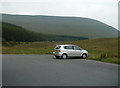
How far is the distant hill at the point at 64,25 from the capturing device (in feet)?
435

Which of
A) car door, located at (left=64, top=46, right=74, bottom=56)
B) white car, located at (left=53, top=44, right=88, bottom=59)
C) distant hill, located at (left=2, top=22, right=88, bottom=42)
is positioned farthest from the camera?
distant hill, located at (left=2, top=22, right=88, bottom=42)

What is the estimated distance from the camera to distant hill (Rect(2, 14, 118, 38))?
132500mm

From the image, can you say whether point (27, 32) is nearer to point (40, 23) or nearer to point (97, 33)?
point (40, 23)

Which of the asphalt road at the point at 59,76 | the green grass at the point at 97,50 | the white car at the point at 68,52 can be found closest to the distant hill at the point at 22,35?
the green grass at the point at 97,50

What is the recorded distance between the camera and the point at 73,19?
14238cm

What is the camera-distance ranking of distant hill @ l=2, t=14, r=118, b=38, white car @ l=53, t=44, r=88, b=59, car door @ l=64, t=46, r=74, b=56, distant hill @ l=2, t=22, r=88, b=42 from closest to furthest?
white car @ l=53, t=44, r=88, b=59, car door @ l=64, t=46, r=74, b=56, distant hill @ l=2, t=14, r=118, b=38, distant hill @ l=2, t=22, r=88, b=42

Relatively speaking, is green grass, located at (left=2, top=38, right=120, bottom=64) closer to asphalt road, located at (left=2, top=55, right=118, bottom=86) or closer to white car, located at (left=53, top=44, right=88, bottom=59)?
white car, located at (left=53, top=44, right=88, bottom=59)

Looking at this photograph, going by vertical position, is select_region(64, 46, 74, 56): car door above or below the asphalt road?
above

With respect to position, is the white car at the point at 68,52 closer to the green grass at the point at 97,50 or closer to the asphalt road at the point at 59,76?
the green grass at the point at 97,50

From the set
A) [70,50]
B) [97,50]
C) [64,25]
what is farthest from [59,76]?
[64,25]

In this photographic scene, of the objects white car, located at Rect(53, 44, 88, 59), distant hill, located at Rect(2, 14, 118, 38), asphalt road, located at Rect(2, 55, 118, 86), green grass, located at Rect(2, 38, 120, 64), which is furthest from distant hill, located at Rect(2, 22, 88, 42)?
asphalt road, located at Rect(2, 55, 118, 86)

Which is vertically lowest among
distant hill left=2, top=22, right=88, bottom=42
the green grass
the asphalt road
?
the asphalt road

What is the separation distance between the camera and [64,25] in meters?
143

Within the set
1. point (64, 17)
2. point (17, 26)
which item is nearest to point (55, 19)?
point (64, 17)
